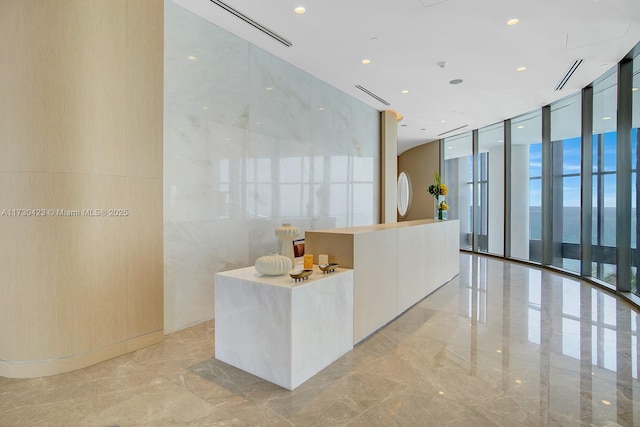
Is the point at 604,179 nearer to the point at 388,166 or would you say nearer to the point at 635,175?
the point at 635,175

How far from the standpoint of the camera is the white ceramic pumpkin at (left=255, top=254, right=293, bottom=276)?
8.70 ft

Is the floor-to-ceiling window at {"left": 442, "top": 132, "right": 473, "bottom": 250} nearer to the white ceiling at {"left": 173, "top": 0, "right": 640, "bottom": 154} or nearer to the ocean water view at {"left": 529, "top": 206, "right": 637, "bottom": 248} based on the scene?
the ocean water view at {"left": 529, "top": 206, "right": 637, "bottom": 248}

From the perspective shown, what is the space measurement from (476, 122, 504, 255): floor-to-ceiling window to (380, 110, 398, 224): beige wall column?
10.0 feet

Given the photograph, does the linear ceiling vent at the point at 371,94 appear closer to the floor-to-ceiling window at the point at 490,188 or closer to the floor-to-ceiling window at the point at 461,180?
the floor-to-ceiling window at the point at 490,188

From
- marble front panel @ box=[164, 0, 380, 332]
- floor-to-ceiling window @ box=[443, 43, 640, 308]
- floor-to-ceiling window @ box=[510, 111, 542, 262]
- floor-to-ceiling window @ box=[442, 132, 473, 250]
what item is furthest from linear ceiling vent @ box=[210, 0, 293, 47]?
floor-to-ceiling window @ box=[442, 132, 473, 250]

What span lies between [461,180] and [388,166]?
13.2ft

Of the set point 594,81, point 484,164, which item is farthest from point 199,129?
point 484,164

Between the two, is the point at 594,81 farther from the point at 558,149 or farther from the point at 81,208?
the point at 81,208

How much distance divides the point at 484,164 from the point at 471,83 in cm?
437

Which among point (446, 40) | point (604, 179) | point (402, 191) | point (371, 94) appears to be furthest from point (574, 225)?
point (371, 94)

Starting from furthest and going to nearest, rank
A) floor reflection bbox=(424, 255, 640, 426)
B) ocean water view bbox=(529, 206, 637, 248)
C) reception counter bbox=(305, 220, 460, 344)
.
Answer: ocean water view bbox=(529, 206, 637, 248) < reception counter bbox=(305, 220, 460, 344) < floor reflection bbox=(424, 255, 640, 426)

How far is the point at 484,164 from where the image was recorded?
9.53 metres

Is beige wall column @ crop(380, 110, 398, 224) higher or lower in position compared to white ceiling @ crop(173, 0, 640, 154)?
lower

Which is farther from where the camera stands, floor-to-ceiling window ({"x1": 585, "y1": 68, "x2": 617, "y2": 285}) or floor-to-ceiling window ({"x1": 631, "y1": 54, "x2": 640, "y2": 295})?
A: floor-to-ceiling window ({"x1": 585, "y1": 68, "x2": 617, "y2": 285})
